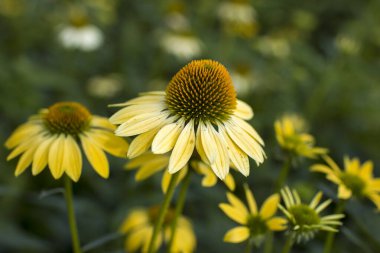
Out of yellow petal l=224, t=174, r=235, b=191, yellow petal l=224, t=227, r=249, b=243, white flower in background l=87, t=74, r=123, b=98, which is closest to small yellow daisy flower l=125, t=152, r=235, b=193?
yellow petal l=224, t=174, r=235, b=191

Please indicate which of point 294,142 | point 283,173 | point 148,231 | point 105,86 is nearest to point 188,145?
point 283,173

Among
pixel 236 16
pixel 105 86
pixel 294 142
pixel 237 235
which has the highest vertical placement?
pixel 236 16

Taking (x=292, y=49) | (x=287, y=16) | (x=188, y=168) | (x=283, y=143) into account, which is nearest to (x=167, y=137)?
(x=188, y=168)

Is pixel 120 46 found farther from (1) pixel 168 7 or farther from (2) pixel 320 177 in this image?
(2) pixel 320 177

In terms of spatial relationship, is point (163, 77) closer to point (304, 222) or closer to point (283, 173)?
point (283, 173)

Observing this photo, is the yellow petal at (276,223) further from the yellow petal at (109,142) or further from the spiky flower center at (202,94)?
the yellow petal at (109,142)
